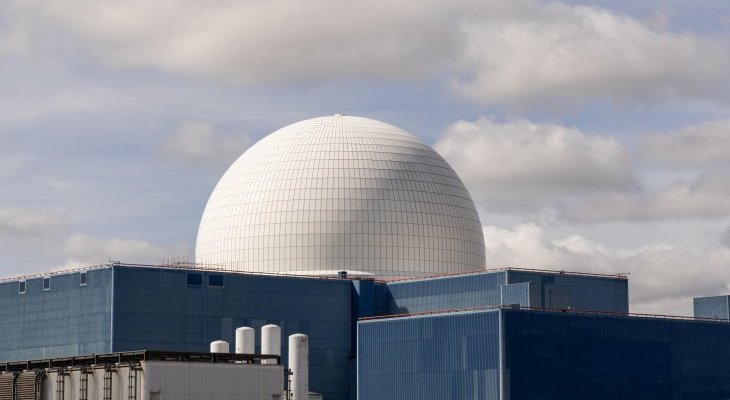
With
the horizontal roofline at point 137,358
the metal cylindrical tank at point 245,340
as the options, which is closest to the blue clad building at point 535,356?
the metal cylindrical tank at point 245,340

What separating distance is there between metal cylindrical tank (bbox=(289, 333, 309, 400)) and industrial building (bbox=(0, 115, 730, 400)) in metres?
0.37

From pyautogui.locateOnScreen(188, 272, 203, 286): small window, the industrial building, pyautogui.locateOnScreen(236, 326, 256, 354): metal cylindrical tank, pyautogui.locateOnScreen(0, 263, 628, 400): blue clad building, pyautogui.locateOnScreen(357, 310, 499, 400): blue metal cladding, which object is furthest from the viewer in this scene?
pyautogui.locateOnScreen(188, 272, 203, 286): small window

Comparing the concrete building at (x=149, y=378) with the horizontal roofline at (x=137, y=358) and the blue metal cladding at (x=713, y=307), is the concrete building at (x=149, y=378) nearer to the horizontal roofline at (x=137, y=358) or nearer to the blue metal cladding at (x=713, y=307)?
the horizontal roofline at (x=137, y=358)

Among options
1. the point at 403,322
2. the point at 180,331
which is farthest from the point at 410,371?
the point at 180,331

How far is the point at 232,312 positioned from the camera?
166 metres

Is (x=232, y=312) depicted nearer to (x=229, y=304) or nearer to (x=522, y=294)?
(x=229, y=304)

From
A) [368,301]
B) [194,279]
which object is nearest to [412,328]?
[368,301]

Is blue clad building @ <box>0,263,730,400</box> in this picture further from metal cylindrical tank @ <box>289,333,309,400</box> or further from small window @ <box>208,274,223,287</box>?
metal cylindrical tank @ <box>289,333,309,400</box>

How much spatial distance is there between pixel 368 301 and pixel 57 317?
3238 centimetres

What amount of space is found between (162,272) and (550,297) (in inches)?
1519

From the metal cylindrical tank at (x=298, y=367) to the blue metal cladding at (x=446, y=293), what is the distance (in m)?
25.1

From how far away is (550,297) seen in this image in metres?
157

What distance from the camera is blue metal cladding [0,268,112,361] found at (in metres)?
162

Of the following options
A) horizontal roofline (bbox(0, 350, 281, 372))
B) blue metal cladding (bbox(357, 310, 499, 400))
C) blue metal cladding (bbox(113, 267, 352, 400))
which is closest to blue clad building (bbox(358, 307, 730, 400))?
blue metal cladding (bbox(357, 310, 499, 400))
